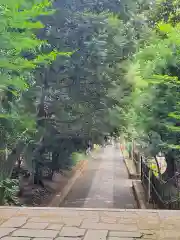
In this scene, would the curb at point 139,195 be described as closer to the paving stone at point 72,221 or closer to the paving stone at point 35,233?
the paving stone at point 72,221

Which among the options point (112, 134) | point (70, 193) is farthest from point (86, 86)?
point (70, 193)

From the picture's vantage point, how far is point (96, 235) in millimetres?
5613

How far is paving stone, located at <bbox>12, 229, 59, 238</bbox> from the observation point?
5.61 m

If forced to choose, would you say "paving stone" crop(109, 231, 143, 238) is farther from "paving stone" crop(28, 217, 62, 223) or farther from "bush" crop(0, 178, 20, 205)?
"bush" crop(0, 178, 20, 205)

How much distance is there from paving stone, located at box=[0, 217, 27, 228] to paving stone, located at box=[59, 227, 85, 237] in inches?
30.7

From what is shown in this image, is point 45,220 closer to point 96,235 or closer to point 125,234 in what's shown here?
point 96,235

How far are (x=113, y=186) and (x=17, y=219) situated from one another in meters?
16.2

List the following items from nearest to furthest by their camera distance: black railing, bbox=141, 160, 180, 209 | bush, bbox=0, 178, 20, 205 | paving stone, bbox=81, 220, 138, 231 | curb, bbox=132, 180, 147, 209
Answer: paving stone, bbox=81, 220, 138, 231, bush, bbox=0, 178, 20, 205, black railing, bbox=141, 160, 180, 209, curb, bbox=132, 180, 147, 209

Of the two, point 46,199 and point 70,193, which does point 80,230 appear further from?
point 70,193

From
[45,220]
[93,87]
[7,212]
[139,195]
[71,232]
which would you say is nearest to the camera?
[71,232]

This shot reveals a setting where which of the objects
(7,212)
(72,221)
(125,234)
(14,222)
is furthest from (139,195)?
(125,234)

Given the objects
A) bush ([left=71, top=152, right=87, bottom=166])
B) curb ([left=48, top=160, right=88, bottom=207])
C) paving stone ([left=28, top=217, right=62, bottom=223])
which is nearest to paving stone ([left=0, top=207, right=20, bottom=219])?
paving stone ([left=28, top=217, right=62, bottom=223])

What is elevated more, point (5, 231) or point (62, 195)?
point (5, 231)

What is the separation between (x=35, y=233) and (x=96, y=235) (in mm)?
885
